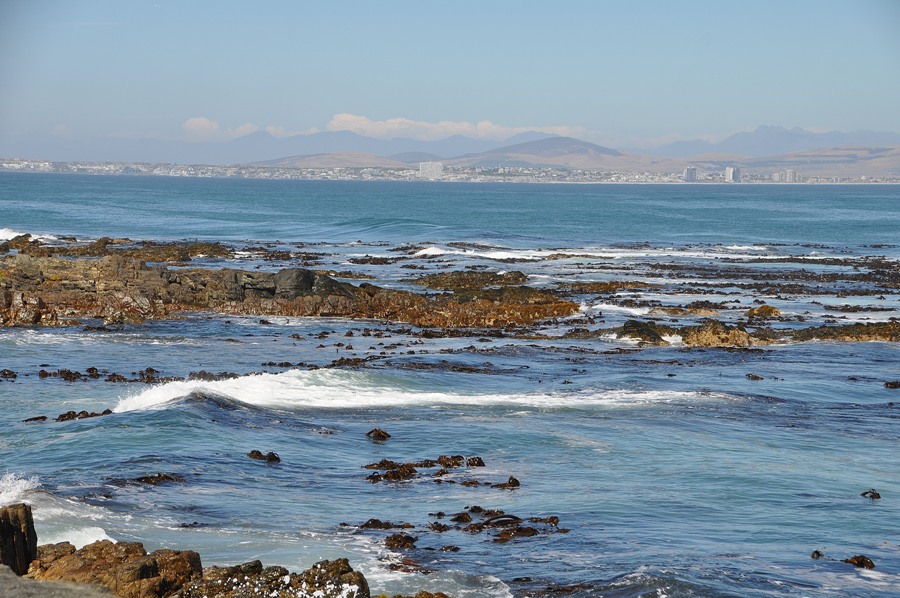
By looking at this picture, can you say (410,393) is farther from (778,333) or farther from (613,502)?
(778,333)

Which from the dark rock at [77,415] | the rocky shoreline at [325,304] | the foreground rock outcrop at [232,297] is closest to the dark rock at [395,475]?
the dark rock at [77,415]

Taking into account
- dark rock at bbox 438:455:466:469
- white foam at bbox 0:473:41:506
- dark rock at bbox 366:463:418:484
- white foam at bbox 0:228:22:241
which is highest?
white foam at bbox 0:228:22:241

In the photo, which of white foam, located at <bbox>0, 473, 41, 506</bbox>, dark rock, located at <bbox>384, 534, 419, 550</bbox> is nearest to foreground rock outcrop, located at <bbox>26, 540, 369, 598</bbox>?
dark rock, located at <bbox>384, 534, 419, 550</bbox>

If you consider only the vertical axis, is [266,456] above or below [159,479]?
below

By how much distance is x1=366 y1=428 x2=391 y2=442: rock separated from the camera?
18422 mm

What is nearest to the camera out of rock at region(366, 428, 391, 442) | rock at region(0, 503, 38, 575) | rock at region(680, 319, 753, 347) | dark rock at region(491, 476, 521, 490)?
rock at region(0, 503, 38, 575)

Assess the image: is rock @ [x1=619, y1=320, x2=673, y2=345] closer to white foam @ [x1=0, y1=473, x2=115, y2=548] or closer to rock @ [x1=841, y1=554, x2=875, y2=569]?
rock @ [x1=841, y1=554, x2=875, y2=569]

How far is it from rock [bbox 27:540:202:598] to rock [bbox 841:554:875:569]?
7.83 metres

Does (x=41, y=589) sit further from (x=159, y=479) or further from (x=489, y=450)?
(x=489, y=450)

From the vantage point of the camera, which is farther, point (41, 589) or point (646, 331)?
point (646, 331)

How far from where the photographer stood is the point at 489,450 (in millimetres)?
17797

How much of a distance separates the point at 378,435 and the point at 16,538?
9.65 metres

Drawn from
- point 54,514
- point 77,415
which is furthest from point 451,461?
point 77,415

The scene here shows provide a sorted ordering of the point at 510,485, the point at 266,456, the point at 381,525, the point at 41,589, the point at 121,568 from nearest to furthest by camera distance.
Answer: the point at 41,589
the point at 121,568
the point at 381,525
the point at 510,485
the point at 266,456
